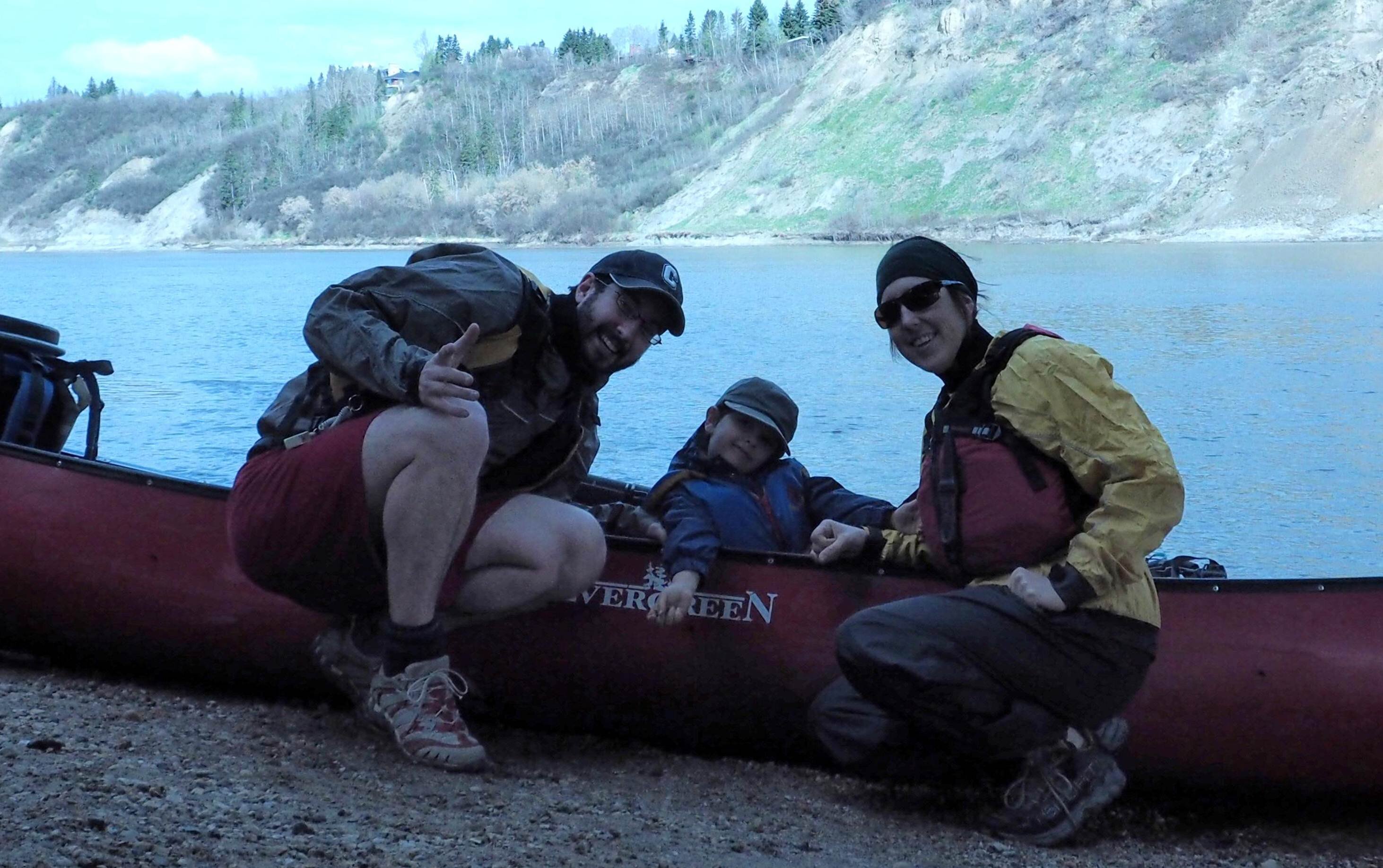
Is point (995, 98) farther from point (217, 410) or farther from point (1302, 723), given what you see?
point (1302, 723)

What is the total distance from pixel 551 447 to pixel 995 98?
49.9 m

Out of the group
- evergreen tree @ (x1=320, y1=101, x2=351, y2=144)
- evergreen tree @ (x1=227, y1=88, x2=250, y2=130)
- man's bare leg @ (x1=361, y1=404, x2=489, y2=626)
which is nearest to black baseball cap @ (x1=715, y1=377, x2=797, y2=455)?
man's bare leg @ (x1=361, y1=404, x2=489, y2=626)

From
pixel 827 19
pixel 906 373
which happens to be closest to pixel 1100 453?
pixel 906 373

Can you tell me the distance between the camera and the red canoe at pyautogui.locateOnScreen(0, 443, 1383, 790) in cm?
280

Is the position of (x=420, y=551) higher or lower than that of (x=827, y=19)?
lower

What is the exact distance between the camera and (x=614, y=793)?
8.91ft

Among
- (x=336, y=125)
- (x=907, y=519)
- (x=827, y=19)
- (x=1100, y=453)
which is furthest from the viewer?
(x=827, y=19)

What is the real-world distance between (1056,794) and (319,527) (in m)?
1.46

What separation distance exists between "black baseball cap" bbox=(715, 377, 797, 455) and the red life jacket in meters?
0.62

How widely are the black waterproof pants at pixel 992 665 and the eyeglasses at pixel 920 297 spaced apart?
0.52 meters

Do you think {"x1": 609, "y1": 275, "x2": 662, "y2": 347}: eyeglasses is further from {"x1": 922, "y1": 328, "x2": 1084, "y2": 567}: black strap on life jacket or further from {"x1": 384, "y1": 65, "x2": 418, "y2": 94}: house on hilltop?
{"x1": 384, "y1": 65, "x2": 418, "y2": 94}: house on hilltop

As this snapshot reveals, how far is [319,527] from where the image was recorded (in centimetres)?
265

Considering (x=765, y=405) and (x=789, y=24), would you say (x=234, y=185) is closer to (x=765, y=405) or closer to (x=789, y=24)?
(x=789, y=24)

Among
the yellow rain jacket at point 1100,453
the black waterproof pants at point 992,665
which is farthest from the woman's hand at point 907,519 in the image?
the yellow rain jacket at point 1100,453
